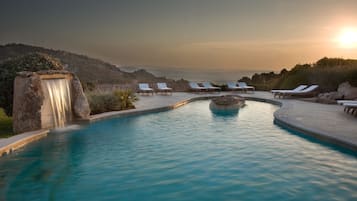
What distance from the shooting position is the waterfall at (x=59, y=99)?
25.6 ft

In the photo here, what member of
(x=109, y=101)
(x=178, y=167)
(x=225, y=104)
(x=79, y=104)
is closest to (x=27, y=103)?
(x=79, y=104)

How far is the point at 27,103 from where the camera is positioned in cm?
698

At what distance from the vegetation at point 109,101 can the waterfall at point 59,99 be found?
4.44 ft

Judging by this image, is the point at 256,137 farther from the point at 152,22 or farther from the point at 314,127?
the point at 152,22

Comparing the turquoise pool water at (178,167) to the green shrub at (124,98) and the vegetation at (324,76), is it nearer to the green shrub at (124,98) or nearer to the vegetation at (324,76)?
the green shrub at (124,98)

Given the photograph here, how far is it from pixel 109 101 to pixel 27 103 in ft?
12.3

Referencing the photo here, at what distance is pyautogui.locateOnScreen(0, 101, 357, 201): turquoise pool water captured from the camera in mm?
4016

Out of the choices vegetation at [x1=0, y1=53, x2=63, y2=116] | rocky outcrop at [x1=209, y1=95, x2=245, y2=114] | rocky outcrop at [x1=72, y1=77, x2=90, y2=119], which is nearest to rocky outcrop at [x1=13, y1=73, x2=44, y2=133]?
vegetation at [x1=0, y1=53, x2=63, y2=116]

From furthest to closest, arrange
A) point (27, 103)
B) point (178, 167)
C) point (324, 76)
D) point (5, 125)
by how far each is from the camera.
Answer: point (324, 76) < point (5, 125) < point (27, 103) < point (178, 167)

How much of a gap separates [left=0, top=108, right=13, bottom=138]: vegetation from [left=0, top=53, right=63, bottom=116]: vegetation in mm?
260

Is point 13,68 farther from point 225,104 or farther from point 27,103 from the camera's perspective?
point 225,104

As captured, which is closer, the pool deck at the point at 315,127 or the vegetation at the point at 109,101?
the pool deck at the point at 315,127

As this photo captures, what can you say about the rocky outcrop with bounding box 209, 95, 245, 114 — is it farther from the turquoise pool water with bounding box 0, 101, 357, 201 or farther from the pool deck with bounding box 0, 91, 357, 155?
the turquoise pool water with bounding box 0, 101, 357, 201

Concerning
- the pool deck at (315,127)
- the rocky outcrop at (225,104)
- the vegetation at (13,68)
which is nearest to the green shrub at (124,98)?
the pool deck at (315,127)
